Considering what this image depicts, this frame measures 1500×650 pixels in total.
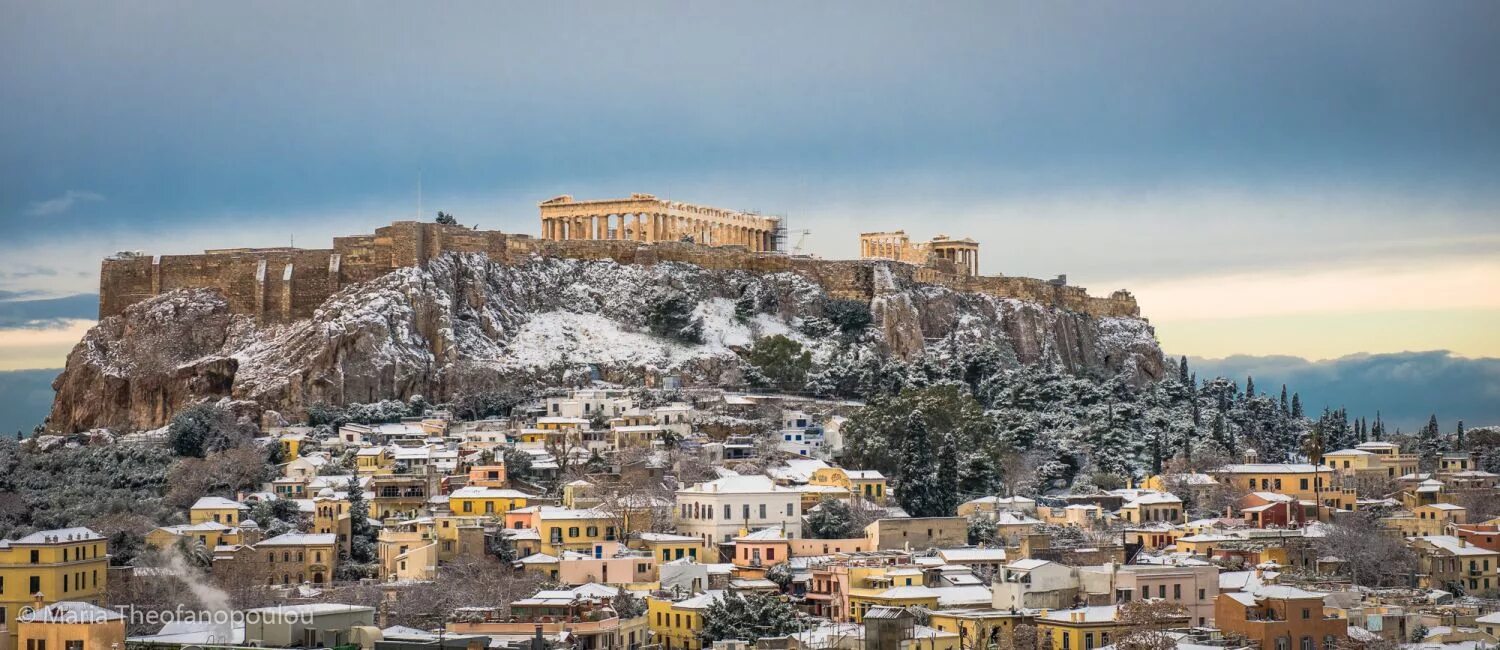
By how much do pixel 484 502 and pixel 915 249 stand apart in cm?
4456

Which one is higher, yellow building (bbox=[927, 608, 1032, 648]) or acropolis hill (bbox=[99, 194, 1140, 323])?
acropolis hill (bbox=[99, 194, 1140, 323])

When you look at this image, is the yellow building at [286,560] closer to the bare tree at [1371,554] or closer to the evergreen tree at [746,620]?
the evergreen tree at [746,620]

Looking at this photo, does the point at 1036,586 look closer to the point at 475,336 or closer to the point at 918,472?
the point at 918,472

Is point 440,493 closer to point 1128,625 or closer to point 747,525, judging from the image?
point 747,525

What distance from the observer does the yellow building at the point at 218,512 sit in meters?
72.9

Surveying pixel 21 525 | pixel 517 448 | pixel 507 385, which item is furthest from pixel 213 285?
pixel 21 525

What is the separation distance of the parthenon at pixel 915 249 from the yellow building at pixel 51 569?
187ft

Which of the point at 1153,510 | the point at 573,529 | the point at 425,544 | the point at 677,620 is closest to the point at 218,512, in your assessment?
the point at 425,544

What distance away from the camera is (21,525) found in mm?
71562

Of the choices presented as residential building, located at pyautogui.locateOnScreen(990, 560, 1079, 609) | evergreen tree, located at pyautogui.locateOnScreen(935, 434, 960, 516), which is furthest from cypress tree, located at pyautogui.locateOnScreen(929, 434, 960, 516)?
residential building, located at pyautogui.locateOnScreen(990, 560, 1079, 609)

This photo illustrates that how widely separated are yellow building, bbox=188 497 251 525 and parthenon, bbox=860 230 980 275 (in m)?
44.6

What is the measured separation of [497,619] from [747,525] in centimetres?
1795

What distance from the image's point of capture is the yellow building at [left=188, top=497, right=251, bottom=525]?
7288 centimetres

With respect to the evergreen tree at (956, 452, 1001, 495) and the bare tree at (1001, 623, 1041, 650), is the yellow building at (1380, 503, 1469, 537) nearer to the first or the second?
the evergreen tree at (956, 452, 1001, 495)
